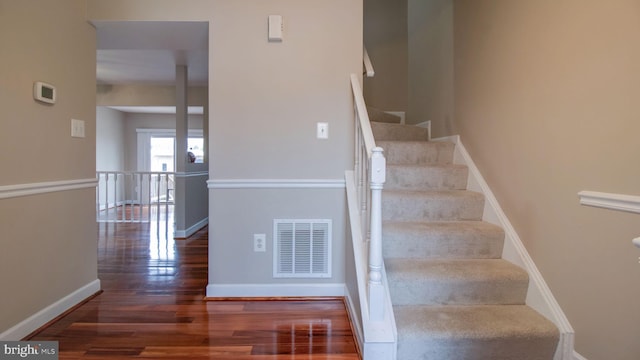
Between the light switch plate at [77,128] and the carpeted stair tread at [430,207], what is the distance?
2.12 metres

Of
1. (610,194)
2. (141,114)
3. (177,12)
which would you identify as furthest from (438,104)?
(141,114)

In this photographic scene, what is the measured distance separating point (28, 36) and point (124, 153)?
6696 millimetres

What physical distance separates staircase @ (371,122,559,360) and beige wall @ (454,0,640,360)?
184mm

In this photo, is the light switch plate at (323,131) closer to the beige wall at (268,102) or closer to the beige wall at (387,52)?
the beige wall at (268,102)

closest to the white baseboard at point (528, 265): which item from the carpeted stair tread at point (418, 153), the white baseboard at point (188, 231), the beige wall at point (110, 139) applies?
the carpeted stair tread at point (418, 153)

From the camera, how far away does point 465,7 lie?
103 inches

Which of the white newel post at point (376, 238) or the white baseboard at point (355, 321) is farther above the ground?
the white newel post at point (376, 238)

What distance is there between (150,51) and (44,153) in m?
2.51

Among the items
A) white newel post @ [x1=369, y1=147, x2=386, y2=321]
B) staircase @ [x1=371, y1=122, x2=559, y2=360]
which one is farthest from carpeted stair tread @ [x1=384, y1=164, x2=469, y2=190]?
white newel post @ [x1=369, y1=147, x2=386, y2=321]

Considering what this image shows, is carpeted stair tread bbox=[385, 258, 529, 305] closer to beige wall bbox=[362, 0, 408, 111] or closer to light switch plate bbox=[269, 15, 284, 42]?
light switch plate bbox=[269, 15, 284, 42]

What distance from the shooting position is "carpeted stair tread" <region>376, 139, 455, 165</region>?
2738 mm

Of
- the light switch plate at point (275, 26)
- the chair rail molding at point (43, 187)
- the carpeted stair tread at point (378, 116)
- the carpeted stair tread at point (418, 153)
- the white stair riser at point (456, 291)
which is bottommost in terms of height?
the white stair riser at point (456, 291)

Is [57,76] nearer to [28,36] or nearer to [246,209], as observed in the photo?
[28,36]

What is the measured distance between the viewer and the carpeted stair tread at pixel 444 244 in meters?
2.04
